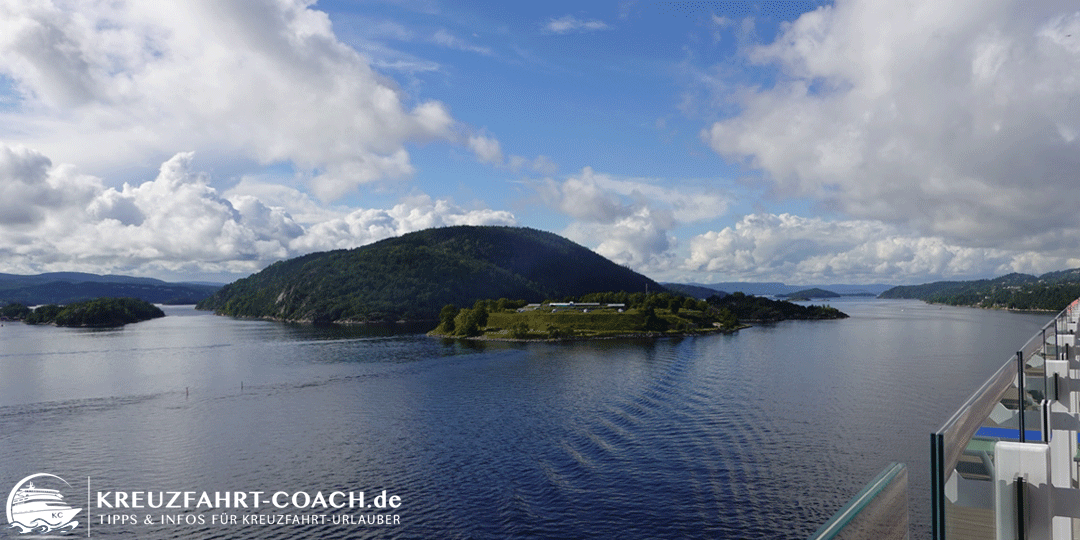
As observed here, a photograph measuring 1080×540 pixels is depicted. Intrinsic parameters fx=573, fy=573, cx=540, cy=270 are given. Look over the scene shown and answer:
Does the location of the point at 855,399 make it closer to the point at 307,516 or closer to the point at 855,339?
the point at 307,516

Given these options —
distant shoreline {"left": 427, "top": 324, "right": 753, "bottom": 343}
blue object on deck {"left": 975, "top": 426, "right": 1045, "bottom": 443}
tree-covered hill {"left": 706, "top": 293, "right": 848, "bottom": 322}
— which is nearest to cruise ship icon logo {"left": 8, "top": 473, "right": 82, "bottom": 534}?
blue object on deck {"left": 975, "top": 426, "right": 1045, "bottom": 443}

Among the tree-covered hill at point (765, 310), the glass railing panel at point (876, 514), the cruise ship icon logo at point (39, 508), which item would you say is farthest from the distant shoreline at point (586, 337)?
the glass railing panel at point (876, 514)

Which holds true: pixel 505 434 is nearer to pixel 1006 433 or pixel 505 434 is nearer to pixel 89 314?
pixel 1006 433

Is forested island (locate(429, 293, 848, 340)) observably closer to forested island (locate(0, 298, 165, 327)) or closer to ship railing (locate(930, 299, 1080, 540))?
ship railing (locate(930, 299, 1080, 540))

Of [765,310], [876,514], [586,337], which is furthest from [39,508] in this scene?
[765,310]

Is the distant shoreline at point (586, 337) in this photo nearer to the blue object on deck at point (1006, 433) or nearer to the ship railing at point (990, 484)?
the blue object on deck at point (1006, 433)
